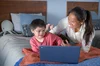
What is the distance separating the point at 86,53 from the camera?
7.19ft

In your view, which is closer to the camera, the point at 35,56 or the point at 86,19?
the point at 35,56

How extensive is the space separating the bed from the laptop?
0.24 ft

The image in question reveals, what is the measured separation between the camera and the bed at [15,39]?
2.26 metres

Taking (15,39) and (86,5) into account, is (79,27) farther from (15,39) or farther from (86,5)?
(86,5)

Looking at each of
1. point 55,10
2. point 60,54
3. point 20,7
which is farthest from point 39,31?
point 55,10

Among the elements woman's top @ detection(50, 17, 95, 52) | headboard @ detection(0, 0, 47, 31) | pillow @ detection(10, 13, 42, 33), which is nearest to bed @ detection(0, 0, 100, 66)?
headboard @ detection(0, 0, 47, 31)

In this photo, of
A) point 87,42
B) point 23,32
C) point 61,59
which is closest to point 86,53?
point 87,42

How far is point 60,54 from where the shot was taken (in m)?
1.80

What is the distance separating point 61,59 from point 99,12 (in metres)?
2.49

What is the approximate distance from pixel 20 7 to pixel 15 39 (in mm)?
807

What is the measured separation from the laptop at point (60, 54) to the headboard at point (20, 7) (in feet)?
6.03

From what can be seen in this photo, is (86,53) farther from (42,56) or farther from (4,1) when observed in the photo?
(4,1)

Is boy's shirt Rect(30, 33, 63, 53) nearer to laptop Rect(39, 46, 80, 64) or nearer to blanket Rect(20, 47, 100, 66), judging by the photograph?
blanket Rect(20, 47, 100, 66)

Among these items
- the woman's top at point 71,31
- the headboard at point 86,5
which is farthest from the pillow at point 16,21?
the woman's top at point 71,31
